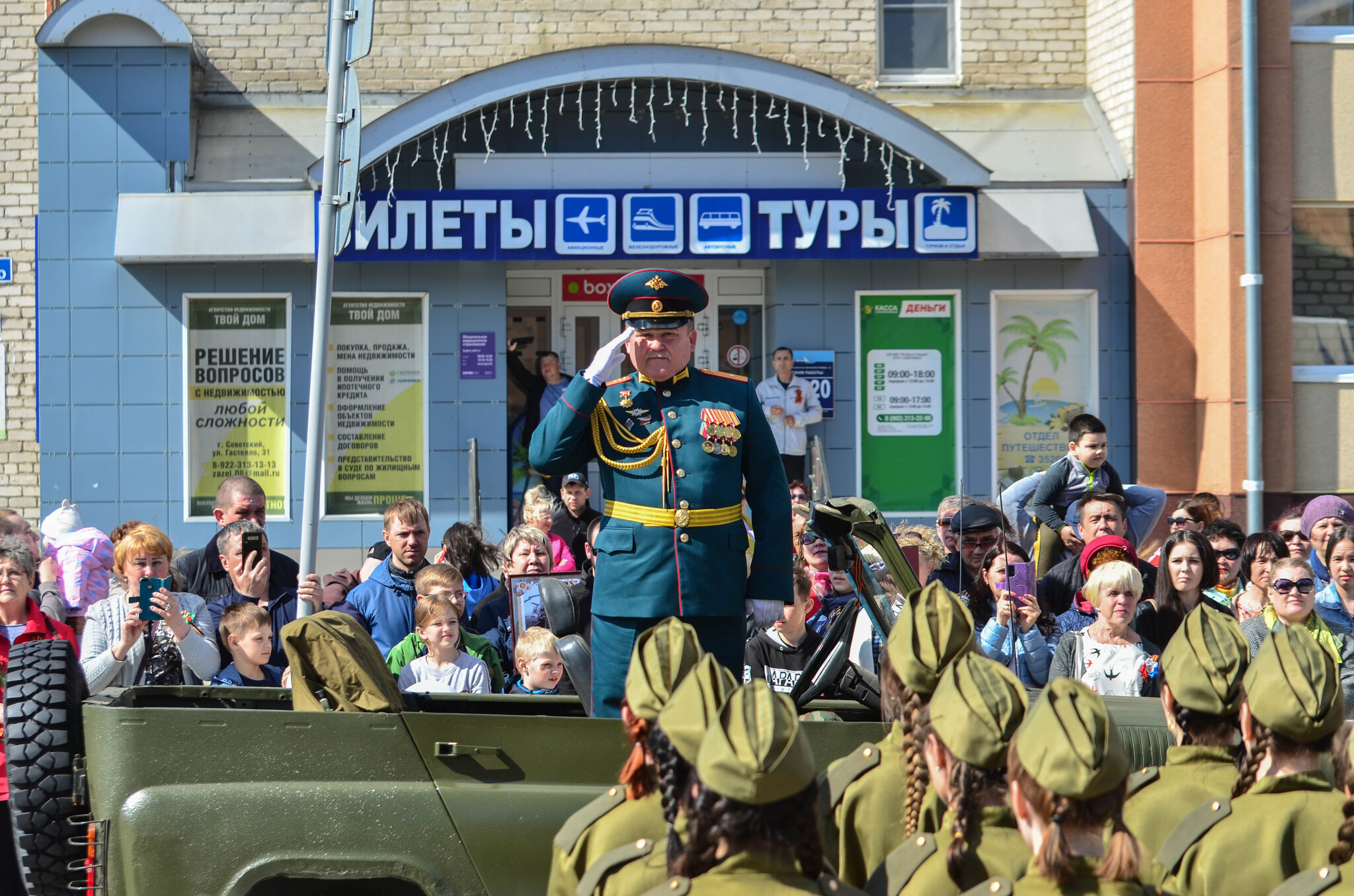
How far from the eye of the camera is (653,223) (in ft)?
38.9

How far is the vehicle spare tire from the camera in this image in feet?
11.9

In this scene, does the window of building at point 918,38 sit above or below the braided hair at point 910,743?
above

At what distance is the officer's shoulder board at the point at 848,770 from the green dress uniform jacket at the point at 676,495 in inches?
49.8

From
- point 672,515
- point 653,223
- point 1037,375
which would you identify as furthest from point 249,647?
point 1037,375

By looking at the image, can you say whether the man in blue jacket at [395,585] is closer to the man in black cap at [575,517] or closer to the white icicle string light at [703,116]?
the man in black cap at [575,517]

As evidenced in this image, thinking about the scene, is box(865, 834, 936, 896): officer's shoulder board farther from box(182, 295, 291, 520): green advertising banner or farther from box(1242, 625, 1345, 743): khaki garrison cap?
box(182, 295, 291, 520): green advertising banner

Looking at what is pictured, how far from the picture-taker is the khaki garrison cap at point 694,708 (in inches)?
97.2

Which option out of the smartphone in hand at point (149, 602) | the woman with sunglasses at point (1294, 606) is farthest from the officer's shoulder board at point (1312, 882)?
the smartphone in hand at point (149, 602)

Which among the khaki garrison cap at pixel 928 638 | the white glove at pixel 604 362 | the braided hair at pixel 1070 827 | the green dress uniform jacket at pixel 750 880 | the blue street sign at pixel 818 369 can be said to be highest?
the blue street sign at pixel 818 369

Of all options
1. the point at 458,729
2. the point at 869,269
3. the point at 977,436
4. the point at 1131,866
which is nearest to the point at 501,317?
the point at 869,269

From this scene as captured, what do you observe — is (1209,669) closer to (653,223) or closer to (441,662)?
(441,662)

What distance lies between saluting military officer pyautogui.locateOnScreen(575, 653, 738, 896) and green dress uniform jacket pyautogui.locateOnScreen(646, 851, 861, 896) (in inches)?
4.5

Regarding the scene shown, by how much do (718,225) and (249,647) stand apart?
719 centimetres

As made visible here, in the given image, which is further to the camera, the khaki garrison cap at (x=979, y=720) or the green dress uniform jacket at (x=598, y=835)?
the green dress uniform jacket at (x=598, y=835)
